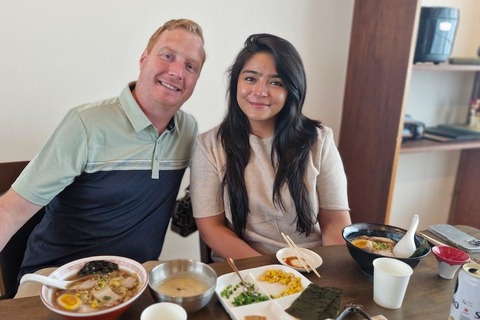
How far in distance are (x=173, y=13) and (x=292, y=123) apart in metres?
0.97

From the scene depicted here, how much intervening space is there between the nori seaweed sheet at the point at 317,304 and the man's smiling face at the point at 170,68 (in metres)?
0.88

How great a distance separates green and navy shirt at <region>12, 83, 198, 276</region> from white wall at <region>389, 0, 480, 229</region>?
2.01 m

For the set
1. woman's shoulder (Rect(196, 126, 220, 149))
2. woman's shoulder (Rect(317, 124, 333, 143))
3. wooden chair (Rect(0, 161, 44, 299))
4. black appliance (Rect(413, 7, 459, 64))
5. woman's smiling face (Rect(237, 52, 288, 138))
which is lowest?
wooden chair (Rect(0, 161, 44, 299))

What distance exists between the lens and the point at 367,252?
1108 millimetres

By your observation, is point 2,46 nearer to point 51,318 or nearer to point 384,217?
point 51,318

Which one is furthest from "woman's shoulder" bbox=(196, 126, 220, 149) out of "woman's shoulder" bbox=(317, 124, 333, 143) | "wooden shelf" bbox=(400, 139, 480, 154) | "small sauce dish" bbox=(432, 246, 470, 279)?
"wooden shelf" bbox=(400, 139, 480, 154)

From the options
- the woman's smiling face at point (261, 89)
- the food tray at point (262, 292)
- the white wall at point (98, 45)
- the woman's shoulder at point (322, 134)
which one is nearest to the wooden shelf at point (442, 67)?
the white wall at point (98, 45)

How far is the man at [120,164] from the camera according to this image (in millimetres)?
1432

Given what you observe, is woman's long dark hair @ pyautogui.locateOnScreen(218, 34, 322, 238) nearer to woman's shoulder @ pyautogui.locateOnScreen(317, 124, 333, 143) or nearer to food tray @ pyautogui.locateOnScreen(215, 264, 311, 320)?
woman's shoulder @ pyautogui.locateOnScreen(317, 124, 333, 143)

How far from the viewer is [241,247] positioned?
150cm

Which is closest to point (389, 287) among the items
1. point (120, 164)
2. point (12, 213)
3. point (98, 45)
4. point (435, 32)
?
point (120, 164)

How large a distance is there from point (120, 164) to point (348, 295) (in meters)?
0.92

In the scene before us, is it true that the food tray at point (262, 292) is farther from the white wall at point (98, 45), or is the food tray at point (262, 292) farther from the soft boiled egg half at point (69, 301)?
the white wall at point (98, 45)

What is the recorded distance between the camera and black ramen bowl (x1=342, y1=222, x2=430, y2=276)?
43.7 inches
